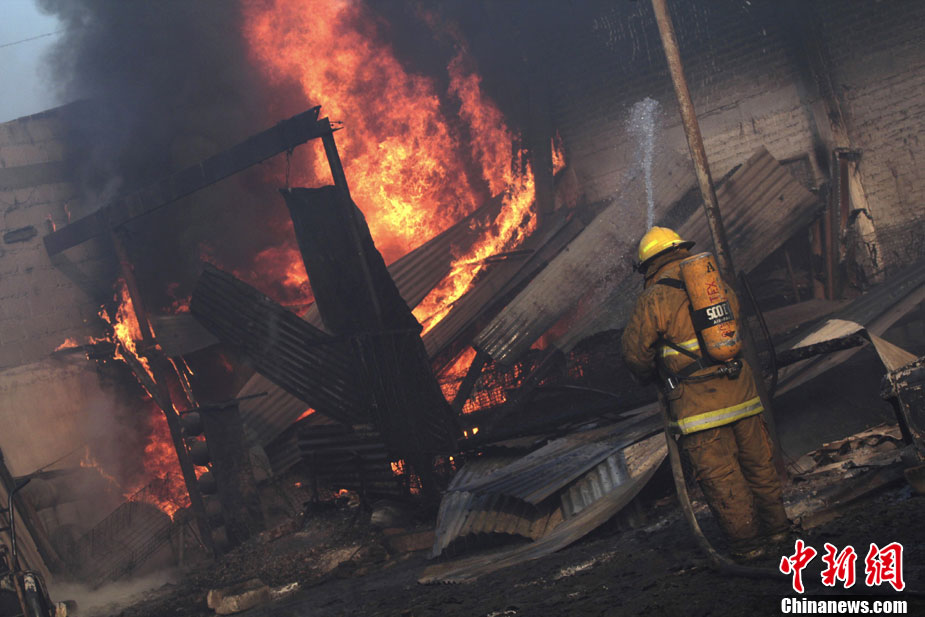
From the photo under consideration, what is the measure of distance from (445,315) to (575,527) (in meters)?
6.84

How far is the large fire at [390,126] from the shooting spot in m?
14.7

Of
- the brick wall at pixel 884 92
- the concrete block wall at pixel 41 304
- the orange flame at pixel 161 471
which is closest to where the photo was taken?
the concrete block wall at pixel 41 304

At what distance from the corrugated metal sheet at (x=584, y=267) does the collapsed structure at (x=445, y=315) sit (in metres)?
0.03

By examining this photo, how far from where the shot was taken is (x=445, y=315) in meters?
12.4

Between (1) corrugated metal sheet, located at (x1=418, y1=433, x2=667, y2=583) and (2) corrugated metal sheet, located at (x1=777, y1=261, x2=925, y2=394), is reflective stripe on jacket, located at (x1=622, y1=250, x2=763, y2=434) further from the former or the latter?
(2) corrugated metal sheet, located at (x1=777, y1=261, x2=925, y2=394)

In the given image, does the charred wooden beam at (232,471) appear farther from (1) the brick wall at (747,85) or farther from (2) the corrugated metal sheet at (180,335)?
(1) the brick wall at (747,85)

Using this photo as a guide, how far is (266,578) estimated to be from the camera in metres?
7.95

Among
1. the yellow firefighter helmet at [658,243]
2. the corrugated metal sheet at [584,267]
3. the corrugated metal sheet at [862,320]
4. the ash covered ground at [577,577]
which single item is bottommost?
the ash covered ground at [577,577]

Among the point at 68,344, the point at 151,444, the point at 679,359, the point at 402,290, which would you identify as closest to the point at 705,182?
the point at 679,359

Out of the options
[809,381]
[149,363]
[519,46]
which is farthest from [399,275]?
[809,381]

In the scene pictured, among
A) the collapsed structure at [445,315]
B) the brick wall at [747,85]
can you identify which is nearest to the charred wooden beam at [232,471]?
the collapsed structure at [445,315]

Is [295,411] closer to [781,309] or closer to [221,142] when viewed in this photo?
[221,142]

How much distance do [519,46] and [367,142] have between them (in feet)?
11.7

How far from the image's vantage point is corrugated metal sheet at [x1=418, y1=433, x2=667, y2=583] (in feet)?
18.9
